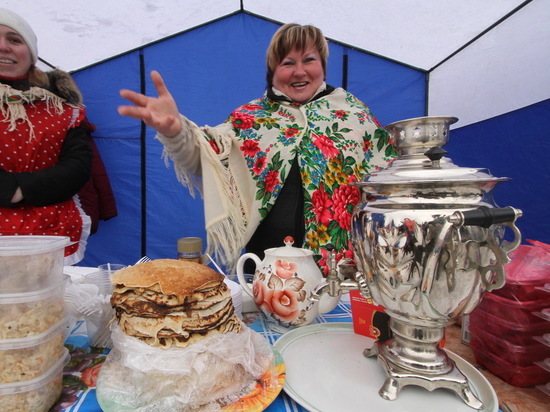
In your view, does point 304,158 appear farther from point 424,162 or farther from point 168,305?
point 168,305

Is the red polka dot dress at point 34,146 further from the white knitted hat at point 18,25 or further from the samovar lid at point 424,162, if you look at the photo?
the samovar lid at point 424,162

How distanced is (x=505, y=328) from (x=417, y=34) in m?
2.08

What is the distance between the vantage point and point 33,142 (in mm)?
1166

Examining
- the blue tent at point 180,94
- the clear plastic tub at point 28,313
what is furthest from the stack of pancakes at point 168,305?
the blue tent at point 180,94

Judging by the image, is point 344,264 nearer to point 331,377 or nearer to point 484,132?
point 331,377

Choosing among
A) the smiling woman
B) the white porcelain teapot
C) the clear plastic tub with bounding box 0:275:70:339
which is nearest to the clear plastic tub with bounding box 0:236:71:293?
the clear plastic tub with bounding box 0:275:70:339

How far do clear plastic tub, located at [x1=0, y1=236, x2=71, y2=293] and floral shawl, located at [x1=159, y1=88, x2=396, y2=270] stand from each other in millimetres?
601

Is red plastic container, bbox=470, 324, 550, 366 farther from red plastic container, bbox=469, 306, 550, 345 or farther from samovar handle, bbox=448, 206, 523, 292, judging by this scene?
samovar handle, bbox=448, 206, 523, 292

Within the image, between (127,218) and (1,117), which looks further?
→ (127,218)

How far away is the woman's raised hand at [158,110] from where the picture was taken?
2.27 ft

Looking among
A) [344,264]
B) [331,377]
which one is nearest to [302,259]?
[344,264]

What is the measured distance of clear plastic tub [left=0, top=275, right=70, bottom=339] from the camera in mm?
351

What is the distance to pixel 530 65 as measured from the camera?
59.8 inches

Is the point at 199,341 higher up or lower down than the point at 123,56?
lower down
